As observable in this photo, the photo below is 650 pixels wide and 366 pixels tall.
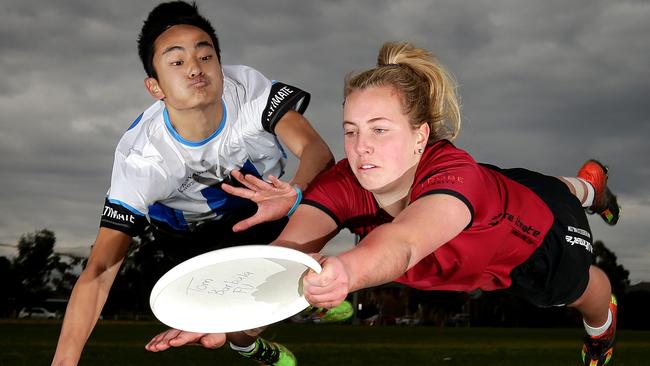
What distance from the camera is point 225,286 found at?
3.24 meters

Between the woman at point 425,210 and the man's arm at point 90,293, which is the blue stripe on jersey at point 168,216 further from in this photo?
the woman at point 425,210

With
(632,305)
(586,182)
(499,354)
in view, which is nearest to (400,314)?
(632,305)

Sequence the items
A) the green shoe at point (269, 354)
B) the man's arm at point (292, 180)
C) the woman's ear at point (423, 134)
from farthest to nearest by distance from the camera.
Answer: the green shoe at point (269, 354), the man's arm at point (292, 180), the woman's ear at point (423, 134)

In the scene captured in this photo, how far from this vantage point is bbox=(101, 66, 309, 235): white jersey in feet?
18.5

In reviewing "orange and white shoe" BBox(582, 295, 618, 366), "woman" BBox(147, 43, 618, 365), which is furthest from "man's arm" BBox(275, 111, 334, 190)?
"orange and white shoe" BBox(582, 295, 618, 366)

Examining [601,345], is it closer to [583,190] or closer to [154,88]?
[583,190]

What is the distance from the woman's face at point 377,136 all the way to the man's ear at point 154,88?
2.18m

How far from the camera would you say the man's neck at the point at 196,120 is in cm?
548

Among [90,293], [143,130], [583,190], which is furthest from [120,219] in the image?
[583,190]

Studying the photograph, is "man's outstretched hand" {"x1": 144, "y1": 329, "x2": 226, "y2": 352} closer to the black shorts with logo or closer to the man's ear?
the man's ear

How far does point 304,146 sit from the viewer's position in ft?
17.7

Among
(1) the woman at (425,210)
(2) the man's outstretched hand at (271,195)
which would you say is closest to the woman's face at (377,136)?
(1) the woman at (425,210)

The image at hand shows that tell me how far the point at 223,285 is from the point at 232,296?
0.35ft

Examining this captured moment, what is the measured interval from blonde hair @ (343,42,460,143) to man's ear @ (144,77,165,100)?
197 centimetres
